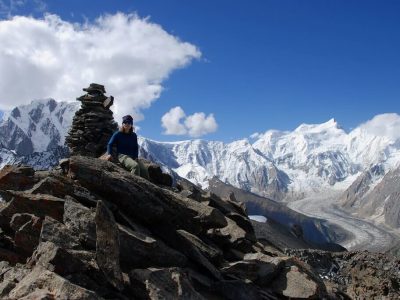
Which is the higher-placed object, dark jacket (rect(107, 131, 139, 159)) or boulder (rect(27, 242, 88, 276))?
dark jacket (rect(107, 131, 139, 159))

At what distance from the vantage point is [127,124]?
21.8 m

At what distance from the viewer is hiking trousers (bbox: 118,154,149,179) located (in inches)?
817

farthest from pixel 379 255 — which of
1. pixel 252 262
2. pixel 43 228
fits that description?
pixel 43 228

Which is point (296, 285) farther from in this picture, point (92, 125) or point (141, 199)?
point (92, 125)

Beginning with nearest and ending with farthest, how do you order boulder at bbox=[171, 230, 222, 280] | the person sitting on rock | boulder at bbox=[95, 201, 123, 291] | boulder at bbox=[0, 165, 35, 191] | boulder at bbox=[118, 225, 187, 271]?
1. boulder at bbox=[95, 201, 123, 291]
2. boulder at bbox=[118, 225, 187, 271]
3. boulder at bbox=[171, 230, 222, 280]
4. boulder at bbox=[0, 165, 35, 191]
5. the person sitting on rock

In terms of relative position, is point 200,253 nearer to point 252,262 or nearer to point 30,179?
point 252,262

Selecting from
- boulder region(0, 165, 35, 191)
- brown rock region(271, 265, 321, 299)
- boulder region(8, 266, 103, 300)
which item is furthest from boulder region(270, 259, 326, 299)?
boulder region(0, 165, 35, 191)

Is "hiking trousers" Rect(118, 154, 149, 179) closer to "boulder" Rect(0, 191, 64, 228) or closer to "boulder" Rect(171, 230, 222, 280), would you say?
"boulder" Rect(171, 230, 222, 280)

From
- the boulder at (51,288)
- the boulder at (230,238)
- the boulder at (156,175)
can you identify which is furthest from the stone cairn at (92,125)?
the boulder at (51,288)

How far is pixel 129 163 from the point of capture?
69.1 ft

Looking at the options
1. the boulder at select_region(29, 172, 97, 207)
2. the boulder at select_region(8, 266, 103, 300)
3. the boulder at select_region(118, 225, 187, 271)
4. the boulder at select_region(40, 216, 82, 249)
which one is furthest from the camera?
the boulder at select_region(29, 172, 97, 207)


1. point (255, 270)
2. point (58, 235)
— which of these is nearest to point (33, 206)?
point (58, 235)

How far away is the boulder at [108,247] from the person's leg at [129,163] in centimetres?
592

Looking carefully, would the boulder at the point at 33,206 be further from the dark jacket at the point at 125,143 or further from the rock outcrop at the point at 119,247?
the dark jacket at the point at 125,143
